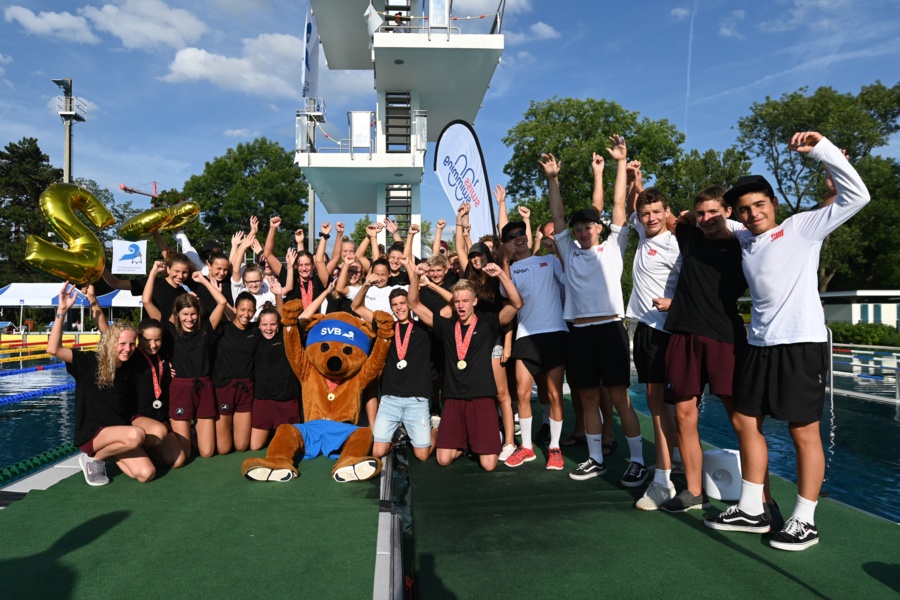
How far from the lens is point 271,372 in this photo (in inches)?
222

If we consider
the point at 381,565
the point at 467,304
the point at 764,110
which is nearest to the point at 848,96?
the point at 764,110

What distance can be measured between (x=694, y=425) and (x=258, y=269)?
4.48 metres

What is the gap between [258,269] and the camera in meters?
6.05

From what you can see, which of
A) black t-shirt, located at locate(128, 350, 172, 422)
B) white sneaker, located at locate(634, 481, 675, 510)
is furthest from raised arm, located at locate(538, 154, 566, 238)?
black t-shirt, located at locate(128, 350, 172, 422)

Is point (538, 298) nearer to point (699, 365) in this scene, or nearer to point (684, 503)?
point (699, 365)

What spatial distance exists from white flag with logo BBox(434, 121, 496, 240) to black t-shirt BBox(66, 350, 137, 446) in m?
4.10

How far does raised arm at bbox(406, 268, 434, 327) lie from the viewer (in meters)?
5.26

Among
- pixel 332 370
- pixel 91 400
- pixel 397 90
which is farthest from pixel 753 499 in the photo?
pixel 397 90

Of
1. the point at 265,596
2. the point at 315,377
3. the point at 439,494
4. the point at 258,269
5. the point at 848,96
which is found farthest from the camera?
the point at 848,96

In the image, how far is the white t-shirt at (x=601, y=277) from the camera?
4395 mm

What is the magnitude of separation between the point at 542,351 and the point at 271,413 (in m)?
2.77

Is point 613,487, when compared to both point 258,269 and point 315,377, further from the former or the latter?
point 258,269

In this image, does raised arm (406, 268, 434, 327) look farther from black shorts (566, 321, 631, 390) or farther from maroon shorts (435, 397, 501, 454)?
black shorts (566, 321, 631, 390)

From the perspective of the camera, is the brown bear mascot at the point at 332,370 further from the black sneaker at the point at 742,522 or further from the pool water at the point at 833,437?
the pool water at the point at 833,437
